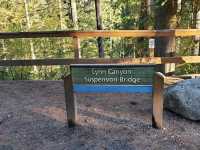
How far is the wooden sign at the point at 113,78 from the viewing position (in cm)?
500

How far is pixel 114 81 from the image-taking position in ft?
16.6

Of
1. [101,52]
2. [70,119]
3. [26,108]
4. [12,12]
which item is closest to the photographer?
[70,119]

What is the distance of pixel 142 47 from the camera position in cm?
1184

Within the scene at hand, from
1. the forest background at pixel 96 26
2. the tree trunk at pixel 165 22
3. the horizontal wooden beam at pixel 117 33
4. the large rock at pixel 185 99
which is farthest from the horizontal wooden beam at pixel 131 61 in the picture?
the large rock at pixel 185 99

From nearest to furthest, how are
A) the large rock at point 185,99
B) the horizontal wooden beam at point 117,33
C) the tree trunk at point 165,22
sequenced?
the large rock at point 185,99, the horizontal wooden beam at point 117,33, the tree trunk at point 165,22

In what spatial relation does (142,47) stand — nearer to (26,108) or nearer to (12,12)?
(26,108)

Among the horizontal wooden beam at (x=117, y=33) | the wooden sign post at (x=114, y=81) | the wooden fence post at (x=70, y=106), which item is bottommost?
the wooden fence post at (x=70, y=106)

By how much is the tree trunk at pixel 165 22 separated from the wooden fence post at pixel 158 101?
3244mm

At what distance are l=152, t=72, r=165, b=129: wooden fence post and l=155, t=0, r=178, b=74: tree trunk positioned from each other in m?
3.24

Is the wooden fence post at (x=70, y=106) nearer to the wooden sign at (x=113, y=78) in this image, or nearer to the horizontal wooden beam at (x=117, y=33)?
the wooden sign at (x=113, y=78)

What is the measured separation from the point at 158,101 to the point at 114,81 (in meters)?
0.70

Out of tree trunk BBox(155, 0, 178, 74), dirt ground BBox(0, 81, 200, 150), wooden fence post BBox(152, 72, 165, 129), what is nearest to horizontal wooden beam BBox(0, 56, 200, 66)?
dirt ground BBox(0, 81, 200, 150)

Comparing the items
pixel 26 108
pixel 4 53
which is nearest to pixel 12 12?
pixel 4 53

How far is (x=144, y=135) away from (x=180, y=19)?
19.7 feet
